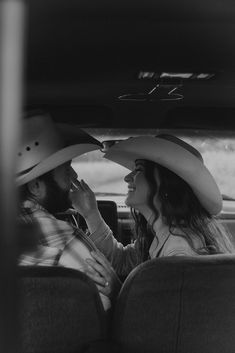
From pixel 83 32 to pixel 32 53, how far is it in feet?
1.09

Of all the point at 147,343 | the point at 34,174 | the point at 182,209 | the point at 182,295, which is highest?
the point at 34,174

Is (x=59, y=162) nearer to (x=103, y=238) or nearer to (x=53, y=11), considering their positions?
(x=53, y=11)

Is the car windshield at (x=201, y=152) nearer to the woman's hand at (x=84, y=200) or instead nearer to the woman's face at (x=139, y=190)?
the woman's hand at (x=84, y=200)

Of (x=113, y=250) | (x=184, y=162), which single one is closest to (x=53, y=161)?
(x=184, y=162)

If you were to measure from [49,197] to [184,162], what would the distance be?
0.53 m

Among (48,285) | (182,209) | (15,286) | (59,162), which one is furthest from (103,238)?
(15,286)

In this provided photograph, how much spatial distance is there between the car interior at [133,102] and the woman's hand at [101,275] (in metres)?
0.15

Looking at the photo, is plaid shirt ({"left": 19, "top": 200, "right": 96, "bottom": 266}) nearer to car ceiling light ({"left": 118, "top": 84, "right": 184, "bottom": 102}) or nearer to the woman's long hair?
the woman's long hair

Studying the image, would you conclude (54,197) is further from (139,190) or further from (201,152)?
(201,152)

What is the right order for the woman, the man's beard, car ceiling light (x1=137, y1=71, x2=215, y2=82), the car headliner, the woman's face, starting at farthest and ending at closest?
car ceiling light (x1=137, y1=71, x2=215, y2=82) < the woman's face < the woman < the man's beard < the car headliner

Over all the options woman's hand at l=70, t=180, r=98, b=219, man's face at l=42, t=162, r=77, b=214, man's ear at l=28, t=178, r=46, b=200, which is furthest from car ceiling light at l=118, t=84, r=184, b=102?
man's ear at l=28, t=178, r=46, b=200

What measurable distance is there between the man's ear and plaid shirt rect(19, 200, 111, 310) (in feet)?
0.24

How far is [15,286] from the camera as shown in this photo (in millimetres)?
576

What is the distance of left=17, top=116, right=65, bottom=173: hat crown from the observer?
6.84ft
